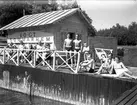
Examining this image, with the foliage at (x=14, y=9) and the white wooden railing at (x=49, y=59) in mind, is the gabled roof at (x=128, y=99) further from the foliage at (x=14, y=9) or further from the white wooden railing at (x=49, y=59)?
the foliage at (x=14, y=9)

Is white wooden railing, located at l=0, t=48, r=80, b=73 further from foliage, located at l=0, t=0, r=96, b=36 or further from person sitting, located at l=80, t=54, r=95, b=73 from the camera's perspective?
foliage, located at l=0, t=0, r=96, b=36

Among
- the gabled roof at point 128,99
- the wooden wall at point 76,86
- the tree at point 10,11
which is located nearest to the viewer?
the gabled roof at point 128,99

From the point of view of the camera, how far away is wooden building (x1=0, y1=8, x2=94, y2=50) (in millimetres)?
13102

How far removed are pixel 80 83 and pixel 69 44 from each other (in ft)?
8.27

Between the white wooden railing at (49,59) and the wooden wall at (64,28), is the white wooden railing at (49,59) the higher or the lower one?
the lower one

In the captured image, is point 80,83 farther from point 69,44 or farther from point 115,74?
point 69,44

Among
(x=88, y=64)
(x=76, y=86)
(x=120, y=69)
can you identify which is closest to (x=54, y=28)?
(x=88, y=64)

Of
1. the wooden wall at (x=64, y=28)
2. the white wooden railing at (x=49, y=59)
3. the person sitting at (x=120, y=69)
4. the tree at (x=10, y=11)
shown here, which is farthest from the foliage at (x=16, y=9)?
the person sitting at (x=120, y=69)

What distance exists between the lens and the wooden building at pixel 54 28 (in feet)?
43.0

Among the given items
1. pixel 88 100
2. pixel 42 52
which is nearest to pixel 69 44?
pixel 42 52

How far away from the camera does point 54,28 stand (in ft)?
43.1

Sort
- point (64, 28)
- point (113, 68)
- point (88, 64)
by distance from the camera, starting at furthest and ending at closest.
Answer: point (64, 28) → point (88, 64) → point (113, 68)

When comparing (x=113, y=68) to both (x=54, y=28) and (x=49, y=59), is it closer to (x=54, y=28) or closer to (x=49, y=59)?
(x=49, y=59)

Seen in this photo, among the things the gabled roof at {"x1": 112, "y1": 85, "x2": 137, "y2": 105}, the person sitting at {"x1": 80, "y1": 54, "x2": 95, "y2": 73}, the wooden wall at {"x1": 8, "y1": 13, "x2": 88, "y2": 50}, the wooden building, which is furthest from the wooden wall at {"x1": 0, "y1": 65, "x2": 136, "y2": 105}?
the wooden wall at {"x1": 8, "y1": 13, "x2": 88, "y2": 50}
